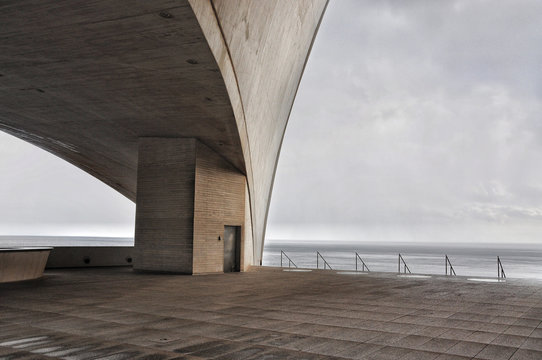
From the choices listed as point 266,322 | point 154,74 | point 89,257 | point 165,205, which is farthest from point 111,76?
point 89,257

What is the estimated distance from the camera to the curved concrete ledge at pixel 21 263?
1348 cm

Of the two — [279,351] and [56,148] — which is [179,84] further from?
[56,148]

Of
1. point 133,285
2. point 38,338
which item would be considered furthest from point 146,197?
point 38,338

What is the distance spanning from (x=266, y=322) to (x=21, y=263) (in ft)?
32.0

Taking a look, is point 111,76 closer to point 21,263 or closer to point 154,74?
point 154,74

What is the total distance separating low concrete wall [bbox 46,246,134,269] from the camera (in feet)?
66.6

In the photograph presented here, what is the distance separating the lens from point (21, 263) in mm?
14133

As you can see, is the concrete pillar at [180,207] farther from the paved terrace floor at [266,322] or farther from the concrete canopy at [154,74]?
the paved terrace floor at [266,322]

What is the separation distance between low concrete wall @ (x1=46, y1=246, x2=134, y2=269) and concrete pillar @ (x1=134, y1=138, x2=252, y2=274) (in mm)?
3349

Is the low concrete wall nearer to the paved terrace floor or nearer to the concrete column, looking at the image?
the concrete column

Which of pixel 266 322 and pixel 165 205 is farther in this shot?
pixel 165 205

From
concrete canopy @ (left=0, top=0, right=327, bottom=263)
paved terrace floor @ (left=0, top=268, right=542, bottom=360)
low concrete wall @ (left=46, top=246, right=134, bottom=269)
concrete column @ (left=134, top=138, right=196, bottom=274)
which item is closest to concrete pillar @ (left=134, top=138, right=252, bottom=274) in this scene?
concrete column @ (left=134, top=138, right=196, bottom=274)

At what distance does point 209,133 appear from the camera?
56.7 feet

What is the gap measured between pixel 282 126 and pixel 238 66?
11866 millimetres
